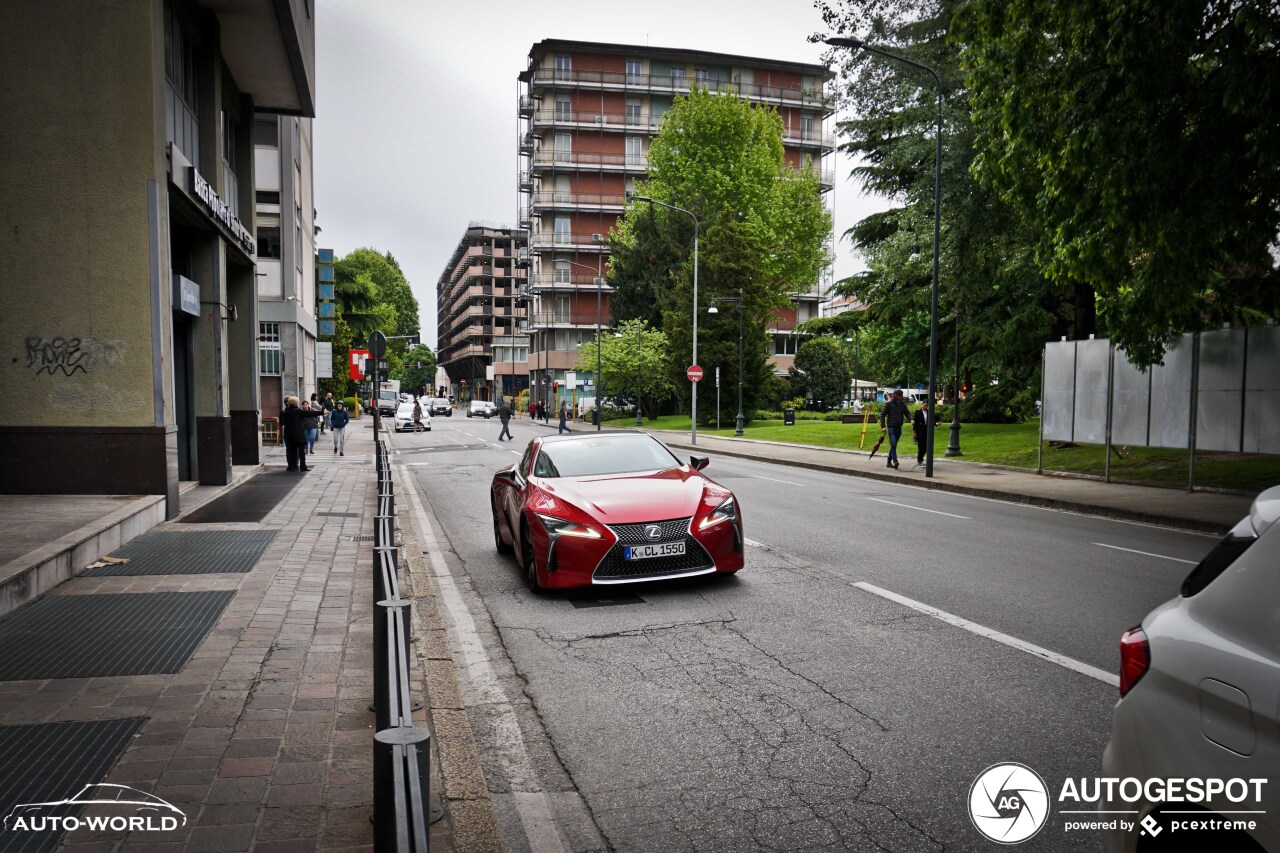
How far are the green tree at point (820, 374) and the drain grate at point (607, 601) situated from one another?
67.7 meters

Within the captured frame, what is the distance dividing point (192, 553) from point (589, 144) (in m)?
74.8

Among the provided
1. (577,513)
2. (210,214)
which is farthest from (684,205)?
(577,513)

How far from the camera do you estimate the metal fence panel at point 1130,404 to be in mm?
→ 17516

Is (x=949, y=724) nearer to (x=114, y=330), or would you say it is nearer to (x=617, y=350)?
(x=114, y=330)

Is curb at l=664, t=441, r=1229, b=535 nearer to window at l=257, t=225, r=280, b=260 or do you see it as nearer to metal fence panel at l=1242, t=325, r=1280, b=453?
metal fence panel at l=1242, t=325, r=1280, b=453

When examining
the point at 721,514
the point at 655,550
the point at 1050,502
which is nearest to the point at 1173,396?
the point at 1050,502

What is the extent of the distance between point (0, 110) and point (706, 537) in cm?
1017

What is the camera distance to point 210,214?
50.8ft

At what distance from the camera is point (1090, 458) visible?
2284 centimetres

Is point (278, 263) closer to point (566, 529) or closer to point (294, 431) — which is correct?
point (294, 431)

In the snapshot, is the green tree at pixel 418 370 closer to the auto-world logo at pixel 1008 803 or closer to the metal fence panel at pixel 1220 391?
the metal fence panel at pixel 1220 391

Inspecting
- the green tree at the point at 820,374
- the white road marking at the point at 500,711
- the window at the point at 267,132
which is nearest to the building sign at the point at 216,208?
the white road marking at the point at 500,711

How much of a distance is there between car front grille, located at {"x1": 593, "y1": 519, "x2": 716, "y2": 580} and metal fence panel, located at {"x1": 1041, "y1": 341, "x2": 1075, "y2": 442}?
47.4 ft

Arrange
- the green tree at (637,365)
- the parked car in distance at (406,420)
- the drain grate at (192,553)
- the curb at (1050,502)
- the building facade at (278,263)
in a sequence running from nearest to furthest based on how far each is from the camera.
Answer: the drain grate at (192,553) < the curb at (1050,502) < the building facade at (278,263) < the parked car in distance at (406,420) < the green tree at (637,365)
